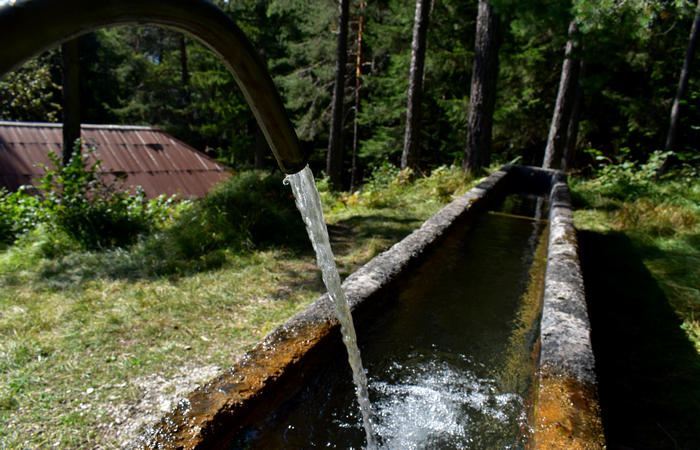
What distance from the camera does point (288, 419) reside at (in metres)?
1.63

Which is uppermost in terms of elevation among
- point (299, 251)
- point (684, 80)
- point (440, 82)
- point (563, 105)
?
point (440, 82)

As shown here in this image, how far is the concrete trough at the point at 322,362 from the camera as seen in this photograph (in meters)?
1.32

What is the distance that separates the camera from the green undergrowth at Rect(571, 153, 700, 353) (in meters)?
3.66

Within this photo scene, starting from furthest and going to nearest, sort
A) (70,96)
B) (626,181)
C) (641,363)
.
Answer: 1. (626,181)
2. (70,96)
3. (641,363)

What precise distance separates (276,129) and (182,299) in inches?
118

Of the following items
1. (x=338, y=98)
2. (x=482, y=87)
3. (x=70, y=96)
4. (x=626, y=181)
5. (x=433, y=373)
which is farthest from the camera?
(x=338, y=98)

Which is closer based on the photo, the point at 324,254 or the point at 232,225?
the point at 324,254

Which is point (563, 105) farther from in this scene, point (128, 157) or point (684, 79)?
point (128, 157)

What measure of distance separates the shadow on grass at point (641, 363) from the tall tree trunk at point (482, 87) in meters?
5.11

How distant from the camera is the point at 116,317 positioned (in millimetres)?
2969

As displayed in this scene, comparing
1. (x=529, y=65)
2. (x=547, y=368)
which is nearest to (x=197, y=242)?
(x=547, y=368)

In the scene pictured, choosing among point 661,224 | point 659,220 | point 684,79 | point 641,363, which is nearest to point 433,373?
point 641,363

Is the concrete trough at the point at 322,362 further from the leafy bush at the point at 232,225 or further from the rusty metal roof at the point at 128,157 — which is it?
the rusty metal roof at the point at 128,157

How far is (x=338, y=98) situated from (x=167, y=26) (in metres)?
11.1
